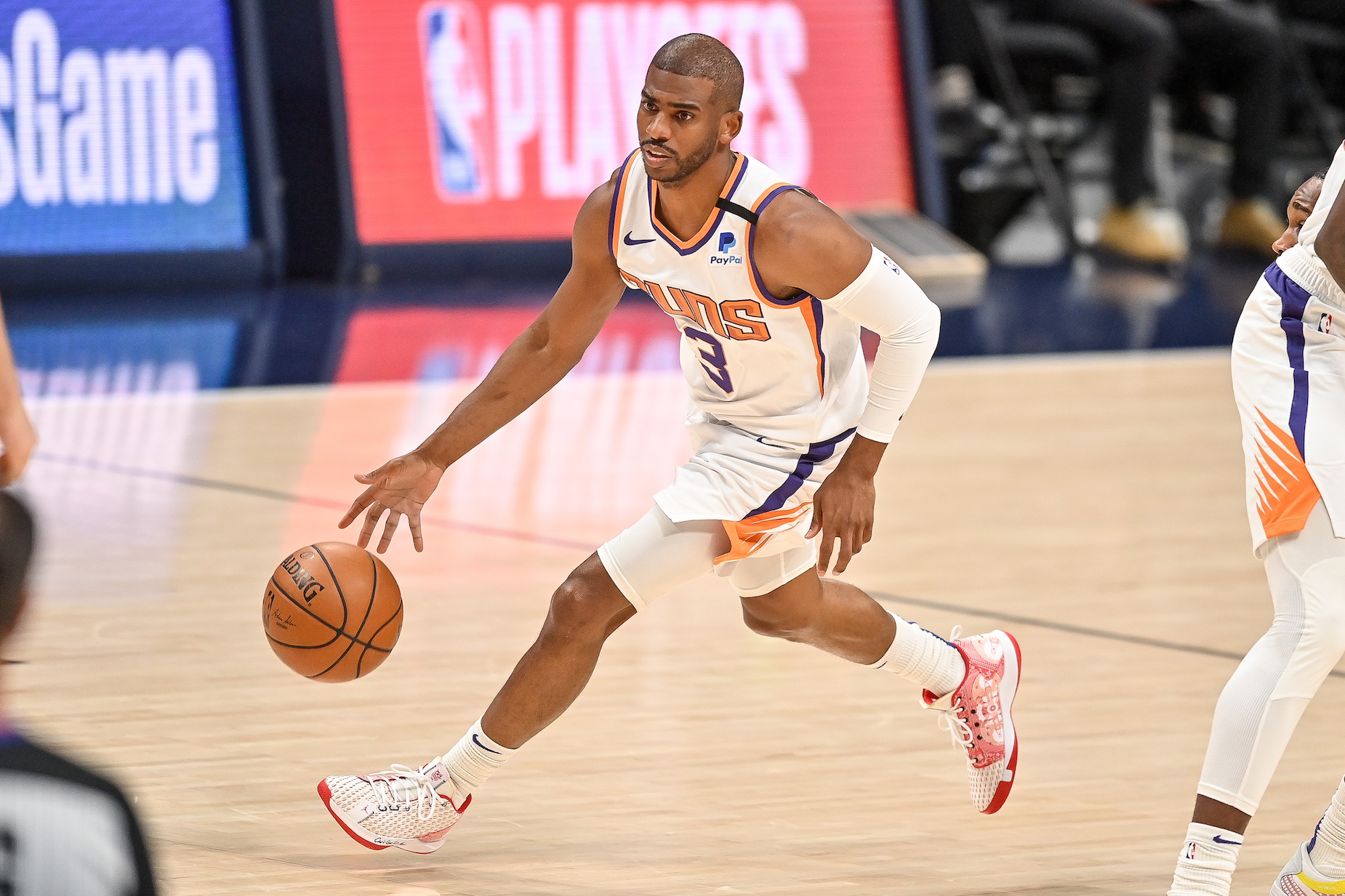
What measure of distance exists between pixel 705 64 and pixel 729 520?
2.87 feet

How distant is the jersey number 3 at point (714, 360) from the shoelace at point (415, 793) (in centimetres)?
97

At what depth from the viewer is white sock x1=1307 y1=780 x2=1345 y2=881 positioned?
347 cm

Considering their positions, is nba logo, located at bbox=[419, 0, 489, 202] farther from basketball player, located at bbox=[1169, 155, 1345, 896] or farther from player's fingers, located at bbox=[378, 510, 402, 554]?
basketball player, located at bbox=[1169, 155, 1345, 896]

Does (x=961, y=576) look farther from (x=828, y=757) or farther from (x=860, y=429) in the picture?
(x=860, y=429)

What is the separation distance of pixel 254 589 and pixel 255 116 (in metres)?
6.49

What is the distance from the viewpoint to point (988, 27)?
44.0 feet

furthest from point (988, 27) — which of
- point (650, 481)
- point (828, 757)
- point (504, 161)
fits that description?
point (828, 757)

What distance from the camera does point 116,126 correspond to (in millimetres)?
11258

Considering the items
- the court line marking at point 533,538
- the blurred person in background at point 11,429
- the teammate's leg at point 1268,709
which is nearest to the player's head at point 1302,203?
the teammate's leg at point 1268,709

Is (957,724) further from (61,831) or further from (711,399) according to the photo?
(61,831)

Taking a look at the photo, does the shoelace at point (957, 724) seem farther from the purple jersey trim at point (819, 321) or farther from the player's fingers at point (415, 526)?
the player's fingers at point (415, 526)

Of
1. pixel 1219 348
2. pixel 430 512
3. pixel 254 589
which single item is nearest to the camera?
pixel 254 589

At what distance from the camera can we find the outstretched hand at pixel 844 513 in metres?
3.68

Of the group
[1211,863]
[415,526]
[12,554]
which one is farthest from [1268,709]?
[12,554]
